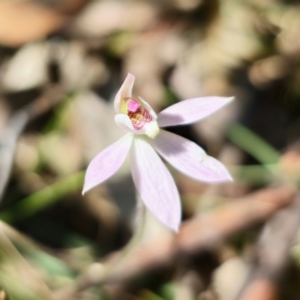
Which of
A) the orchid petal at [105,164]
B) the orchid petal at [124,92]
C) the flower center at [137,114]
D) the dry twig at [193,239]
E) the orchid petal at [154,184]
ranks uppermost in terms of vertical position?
the orchid petal at [124,92]

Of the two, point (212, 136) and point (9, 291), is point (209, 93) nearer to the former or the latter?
point (212, 136)

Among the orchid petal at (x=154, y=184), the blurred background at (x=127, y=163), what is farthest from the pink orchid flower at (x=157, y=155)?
the blurred background at (x=127, y=163)

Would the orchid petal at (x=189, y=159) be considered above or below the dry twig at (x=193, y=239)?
above

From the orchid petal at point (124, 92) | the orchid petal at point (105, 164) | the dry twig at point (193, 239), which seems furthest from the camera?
the dry twig at point (193, 239)

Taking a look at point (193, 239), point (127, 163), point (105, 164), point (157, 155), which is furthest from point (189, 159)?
point (127, 163)

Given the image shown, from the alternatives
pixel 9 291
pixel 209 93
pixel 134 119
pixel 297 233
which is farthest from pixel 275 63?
pixel 9 291

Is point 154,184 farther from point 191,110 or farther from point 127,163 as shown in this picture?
point 127,163

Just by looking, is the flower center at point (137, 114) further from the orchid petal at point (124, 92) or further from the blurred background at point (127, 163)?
the blurred background at point (127, 163)

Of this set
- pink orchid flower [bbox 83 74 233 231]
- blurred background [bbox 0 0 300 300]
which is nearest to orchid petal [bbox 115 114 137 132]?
pink orchid flower [bbox 83 74 233 231]
